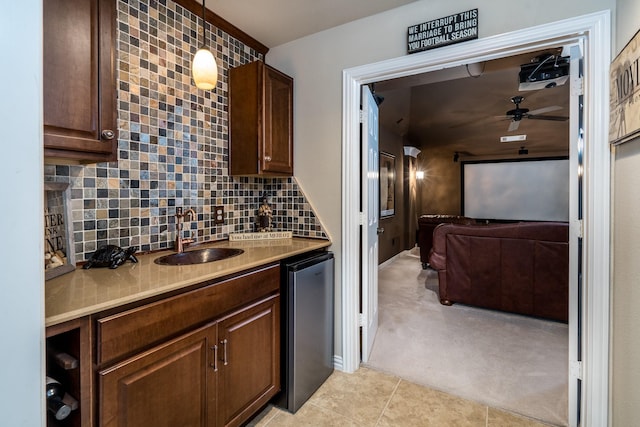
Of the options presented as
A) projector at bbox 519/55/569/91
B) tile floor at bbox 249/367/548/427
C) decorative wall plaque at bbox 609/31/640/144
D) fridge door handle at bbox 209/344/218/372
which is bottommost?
tile floor at bbox 249/367/548/427

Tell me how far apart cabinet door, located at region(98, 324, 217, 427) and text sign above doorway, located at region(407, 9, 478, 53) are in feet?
6.52

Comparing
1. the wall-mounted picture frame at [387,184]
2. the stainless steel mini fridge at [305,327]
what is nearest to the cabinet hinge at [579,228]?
the stainless steel mini fridge at [305,327]

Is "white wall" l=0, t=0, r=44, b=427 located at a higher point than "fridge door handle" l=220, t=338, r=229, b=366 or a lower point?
higher

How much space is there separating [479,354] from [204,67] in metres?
2.85

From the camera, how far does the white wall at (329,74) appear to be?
6.43 ft

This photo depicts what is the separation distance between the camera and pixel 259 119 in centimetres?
212

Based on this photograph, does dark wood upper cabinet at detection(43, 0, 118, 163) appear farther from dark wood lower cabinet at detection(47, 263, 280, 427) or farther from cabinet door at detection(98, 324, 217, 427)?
cabinet door at detection(98, 324, 217, 427)

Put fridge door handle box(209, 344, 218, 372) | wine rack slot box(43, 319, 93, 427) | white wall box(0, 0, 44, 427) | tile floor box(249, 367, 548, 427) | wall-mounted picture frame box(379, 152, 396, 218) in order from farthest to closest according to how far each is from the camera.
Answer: wall-mounted picture frame box(379, 152, 396, 218) → tile floor box(249, 367, 548, 427) → fridge door handle box(209, 344, 218, 372) → wine rack slot box(43, 319, 93, 427) → white wall box(0, 0, 44, 427)

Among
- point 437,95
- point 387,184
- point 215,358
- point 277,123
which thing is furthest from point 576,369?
point 387,184

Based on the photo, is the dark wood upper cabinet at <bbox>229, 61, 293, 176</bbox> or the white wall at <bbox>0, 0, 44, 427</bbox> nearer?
the white wall at <bbox>0, 0, 44, 427</bbox>

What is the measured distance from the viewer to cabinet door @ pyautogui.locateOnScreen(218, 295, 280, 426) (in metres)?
1.44

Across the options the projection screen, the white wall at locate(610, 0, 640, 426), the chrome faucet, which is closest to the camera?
the white wall at locate(610, 0, 640, 426)

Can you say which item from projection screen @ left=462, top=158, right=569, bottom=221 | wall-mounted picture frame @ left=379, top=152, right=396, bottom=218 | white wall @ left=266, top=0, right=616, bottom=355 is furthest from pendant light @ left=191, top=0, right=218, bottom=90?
projection screen @ left=462, top=158, right=569, bottom=221

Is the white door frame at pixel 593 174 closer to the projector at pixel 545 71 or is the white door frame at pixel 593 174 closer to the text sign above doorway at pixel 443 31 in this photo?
the text sign above doorway at pixel 443 31
